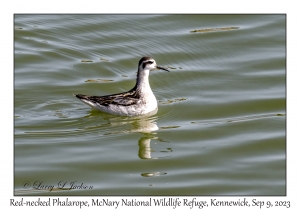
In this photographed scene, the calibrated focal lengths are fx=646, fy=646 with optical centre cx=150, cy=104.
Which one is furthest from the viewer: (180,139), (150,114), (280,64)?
(280,64)

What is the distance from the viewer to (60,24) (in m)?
21.3

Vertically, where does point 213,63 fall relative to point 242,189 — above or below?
above

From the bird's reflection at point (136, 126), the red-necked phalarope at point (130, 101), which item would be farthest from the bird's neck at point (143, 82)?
the bird's reflection at point (136, 126)

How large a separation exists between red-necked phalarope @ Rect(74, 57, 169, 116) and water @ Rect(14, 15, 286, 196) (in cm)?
21

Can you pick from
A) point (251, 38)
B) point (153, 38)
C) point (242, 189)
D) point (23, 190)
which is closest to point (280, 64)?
point (251, 38)

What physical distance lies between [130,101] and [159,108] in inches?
37.4

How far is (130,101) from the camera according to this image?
16656mm

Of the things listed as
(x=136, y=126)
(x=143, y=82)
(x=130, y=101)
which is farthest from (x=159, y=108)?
(x=136, y=126)

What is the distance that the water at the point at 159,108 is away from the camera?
13.8 metres

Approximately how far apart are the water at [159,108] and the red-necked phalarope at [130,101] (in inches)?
8.4

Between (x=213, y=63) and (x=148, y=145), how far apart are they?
539 cm

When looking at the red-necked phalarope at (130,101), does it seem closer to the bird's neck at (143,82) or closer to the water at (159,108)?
the bird's neck at (143,82)

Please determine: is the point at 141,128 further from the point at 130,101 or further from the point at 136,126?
the point at 130,101

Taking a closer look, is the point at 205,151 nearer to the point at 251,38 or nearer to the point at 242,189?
the point at 242,189
